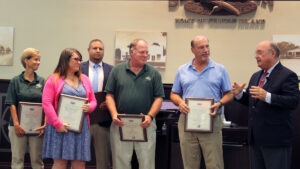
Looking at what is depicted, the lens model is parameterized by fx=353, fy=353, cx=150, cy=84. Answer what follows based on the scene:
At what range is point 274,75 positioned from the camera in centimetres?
331

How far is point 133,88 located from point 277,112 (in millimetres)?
1391

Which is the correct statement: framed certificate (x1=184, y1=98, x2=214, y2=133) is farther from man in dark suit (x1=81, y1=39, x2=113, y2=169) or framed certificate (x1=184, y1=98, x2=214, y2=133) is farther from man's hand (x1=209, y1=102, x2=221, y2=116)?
man in dark suit (x1=81, y1=39, x2=113, y2=169)

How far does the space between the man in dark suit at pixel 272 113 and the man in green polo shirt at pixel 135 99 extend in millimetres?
973

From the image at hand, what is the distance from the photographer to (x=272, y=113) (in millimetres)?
3266

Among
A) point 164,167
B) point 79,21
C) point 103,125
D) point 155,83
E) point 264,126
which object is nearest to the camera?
point 264,126

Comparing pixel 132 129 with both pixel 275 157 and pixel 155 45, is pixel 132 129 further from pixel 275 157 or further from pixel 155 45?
pixel 155 45

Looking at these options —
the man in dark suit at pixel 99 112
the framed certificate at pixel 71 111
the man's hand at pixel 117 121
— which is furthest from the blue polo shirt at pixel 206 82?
the framed certificate at pixel 71 111

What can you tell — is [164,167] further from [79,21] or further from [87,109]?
[79,21]

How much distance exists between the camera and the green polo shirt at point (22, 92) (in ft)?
12.6

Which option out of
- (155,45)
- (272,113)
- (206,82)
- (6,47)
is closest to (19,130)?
(206,82)

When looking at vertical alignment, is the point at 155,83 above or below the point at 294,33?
below

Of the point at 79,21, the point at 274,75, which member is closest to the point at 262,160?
the point at 274,75

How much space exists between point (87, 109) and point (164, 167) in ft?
5.05

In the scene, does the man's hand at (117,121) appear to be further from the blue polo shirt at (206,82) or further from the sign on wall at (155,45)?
the sign on wall at (155,45)
